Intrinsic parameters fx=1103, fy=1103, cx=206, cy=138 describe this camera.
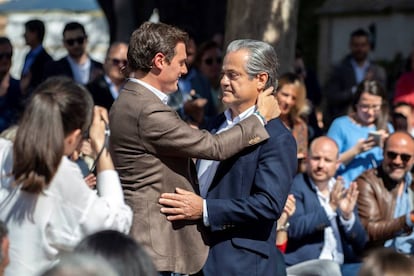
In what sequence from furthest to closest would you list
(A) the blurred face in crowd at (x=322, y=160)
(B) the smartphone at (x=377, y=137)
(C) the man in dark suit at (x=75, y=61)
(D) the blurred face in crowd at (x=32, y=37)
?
(D) the blurred face in crowd at (x=32, y=37) → (C) the man in dark suit at (x=75, y=61) → (B) the smartphone at (x=377, y=137) → (A) the blurred face in crowd at (x=322, y=160)

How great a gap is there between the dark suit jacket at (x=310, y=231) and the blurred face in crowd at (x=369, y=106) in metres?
1.57

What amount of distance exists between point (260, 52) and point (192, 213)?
84 cm

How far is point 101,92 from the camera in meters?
8.92

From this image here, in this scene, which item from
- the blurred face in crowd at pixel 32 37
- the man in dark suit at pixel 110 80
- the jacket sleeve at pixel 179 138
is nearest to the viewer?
the jacket sleeve at pixel 179 138

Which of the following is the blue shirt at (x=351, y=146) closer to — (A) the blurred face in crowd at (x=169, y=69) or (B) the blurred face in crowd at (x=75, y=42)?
(B) the blurred face in crowd at (x=75, y=42)

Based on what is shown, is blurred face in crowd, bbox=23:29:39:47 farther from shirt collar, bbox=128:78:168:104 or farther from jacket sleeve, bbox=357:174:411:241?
shirt collar, bbox=128:78:168:104

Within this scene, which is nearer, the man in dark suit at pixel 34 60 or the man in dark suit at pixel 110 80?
the man in dark suit at pixel 110 80

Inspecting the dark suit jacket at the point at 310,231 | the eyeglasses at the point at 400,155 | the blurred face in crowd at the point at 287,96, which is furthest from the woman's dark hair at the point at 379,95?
the dark suit jacket at the point at 310,231

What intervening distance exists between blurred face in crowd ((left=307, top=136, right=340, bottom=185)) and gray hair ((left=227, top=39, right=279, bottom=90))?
2177 millimetres

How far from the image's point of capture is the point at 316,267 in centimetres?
660

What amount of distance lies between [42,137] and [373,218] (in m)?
3.99

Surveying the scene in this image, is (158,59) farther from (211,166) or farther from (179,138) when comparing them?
(211,166)

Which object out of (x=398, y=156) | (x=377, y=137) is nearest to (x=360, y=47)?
(x=377, y=137)

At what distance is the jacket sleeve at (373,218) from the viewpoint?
7.51m
